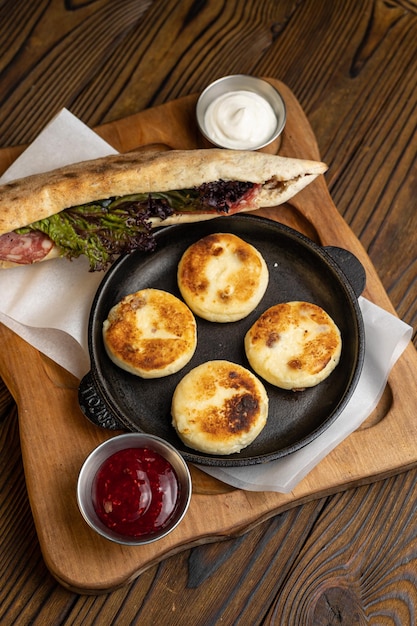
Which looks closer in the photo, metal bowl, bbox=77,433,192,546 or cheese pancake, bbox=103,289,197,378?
metal bowl, bbox=77,433,192,546

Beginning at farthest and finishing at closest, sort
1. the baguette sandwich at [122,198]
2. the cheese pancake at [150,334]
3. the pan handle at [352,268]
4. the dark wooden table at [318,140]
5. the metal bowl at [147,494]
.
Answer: the pan handle at [352,268], the baguette sandwich at [122,198], the cheese pancake at [150,334], the dark wooden table at [318,140], the metal bowl at [147,494]

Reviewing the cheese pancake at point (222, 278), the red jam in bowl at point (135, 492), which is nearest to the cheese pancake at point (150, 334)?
the cheese pancake at point (222, 278)

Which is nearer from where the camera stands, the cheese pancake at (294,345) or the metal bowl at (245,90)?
the cheese pancake at (294,345)

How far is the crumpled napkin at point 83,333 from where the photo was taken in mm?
3393

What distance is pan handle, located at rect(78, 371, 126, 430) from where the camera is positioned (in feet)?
11.1

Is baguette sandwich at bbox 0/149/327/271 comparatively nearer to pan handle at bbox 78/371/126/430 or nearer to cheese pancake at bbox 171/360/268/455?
pan handle at bbox 78/371/126/430

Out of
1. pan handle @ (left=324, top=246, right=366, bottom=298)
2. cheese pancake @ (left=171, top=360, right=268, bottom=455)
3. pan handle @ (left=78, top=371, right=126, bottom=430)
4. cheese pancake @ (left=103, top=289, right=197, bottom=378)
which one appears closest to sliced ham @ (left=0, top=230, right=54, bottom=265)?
cheese pancake @ (left=103, top=289, right=197, bottom=378)

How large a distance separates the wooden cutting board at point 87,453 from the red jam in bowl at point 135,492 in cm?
23

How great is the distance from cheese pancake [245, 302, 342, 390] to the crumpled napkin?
0.25 metres

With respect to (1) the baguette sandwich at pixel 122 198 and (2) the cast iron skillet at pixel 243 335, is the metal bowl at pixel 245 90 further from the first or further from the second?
(2) the cast iron skillet at pixel 243 335

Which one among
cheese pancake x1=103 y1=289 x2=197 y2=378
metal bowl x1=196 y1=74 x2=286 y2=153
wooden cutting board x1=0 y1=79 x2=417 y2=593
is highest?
metal bowl x1=196 y1=74 x2=286 y2=153

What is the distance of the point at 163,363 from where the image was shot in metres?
3.46

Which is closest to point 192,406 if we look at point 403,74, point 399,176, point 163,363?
point 163,363

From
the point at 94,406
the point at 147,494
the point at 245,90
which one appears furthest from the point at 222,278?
the point at 245,90
